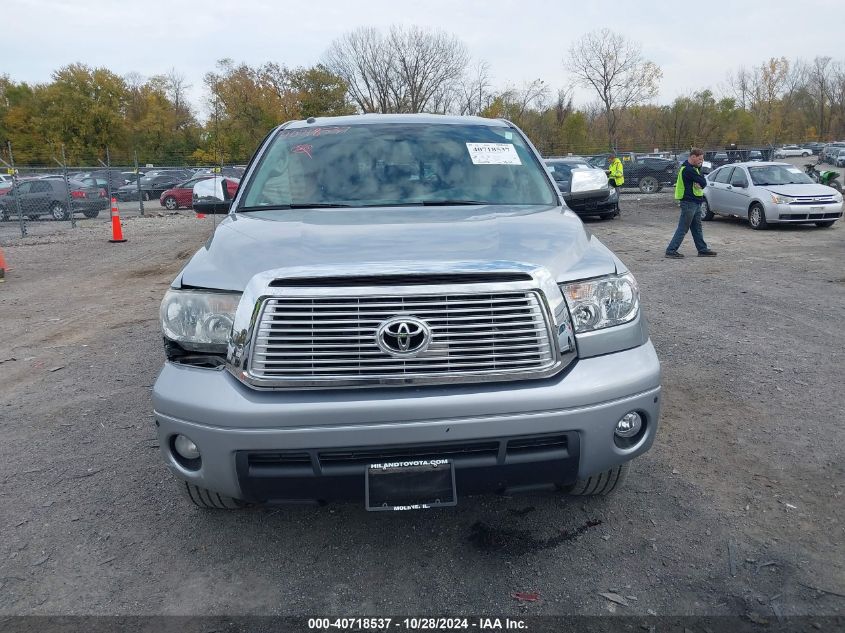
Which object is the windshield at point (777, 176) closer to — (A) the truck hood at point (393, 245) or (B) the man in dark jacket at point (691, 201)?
(B) the man in dark jacket at point (691, 201)

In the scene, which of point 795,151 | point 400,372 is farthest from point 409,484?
point 795,151

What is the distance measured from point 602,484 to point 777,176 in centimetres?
1570

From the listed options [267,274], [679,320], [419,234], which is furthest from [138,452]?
[679,320]

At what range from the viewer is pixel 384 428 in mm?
2342

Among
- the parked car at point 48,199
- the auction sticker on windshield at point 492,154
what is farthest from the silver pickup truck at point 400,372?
the parked car at point 48,199

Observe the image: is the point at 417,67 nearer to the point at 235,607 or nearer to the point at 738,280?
the point at 738,280

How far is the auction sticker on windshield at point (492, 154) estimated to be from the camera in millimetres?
3883

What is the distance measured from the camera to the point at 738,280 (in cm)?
928

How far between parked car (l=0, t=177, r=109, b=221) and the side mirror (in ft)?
60.9

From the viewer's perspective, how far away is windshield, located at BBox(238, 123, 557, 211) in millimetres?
3654

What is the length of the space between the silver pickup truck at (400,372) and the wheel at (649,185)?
28.9 metres

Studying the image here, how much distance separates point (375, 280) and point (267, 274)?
416mm

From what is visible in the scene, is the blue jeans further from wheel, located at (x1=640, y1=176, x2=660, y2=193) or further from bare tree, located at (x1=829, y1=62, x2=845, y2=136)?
bare tree, located at (x1=829, y1=62, x2=845, y2=136)

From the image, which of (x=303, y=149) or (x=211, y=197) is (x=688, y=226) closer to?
(x=303, y=149)
